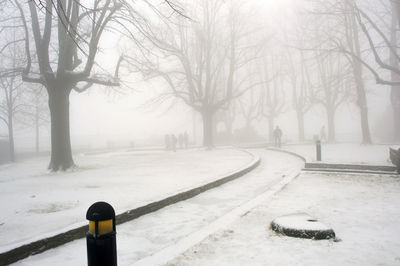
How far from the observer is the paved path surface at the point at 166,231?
3.94 m

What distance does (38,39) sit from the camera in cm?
1377

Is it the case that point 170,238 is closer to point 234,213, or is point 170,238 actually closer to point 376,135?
point 234,213

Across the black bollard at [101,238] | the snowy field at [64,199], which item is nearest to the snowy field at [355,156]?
the snowy field at [64,199]

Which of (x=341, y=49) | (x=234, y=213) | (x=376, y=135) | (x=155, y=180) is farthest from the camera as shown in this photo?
(x=376, y=135)

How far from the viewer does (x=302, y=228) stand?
14.0ft

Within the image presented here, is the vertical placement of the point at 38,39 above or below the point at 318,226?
above

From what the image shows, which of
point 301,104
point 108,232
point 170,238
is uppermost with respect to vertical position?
point 301,104

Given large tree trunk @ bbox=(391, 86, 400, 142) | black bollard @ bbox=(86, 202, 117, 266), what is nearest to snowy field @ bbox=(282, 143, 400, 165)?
large tree trunk @ bbox=(391, 86, 400, 142)

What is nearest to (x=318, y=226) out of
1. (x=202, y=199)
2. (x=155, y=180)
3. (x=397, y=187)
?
(x=202, y=199)

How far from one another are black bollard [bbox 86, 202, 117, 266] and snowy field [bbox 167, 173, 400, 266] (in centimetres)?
126

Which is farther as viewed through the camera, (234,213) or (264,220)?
(234,213)

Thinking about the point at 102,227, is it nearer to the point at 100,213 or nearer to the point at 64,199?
the point at 100,213

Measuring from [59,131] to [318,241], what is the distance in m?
12.2

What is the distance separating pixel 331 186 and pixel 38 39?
43.2ft
